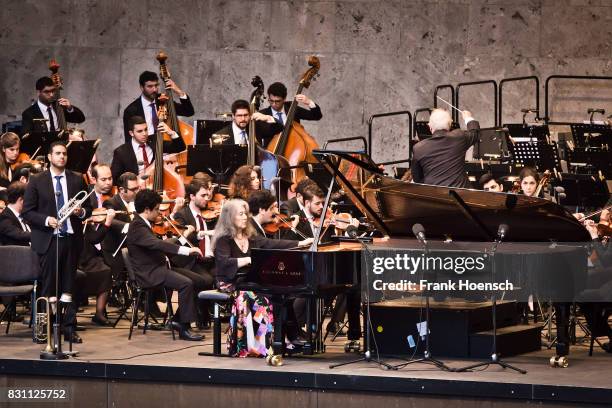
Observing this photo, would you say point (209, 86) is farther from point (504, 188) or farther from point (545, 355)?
point (545, 355)

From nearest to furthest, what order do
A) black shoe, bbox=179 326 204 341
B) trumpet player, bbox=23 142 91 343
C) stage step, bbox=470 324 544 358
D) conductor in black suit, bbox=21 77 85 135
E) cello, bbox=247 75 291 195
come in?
stage step, bbox=470 324 544 358
trumpet player, bbox=23 142 91 343
black shoe, bbox=179 326 204 341
cello, bbox=247 75 291 195
conductor in black suit, bbox=21 77 85 135

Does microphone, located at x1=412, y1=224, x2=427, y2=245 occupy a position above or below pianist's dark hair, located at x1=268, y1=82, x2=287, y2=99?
below

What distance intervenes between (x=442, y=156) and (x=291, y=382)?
6.81 feet

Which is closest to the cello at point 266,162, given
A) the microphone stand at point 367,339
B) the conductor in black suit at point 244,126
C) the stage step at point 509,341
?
the conductor in black suit at point 244,126

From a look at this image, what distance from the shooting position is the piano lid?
720 centimetres

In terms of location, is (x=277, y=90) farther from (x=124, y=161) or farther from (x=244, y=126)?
(x=124, y=161)

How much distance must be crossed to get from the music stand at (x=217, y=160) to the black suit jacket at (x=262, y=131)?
0.61 metres

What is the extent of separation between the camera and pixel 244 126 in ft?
37.0

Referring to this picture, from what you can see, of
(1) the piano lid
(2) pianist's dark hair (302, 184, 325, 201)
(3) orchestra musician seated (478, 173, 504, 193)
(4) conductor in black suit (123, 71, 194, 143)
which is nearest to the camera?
(1) the piano lid

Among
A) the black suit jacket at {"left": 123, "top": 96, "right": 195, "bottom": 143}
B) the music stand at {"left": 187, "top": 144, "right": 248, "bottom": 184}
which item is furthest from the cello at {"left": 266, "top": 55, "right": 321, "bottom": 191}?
the black suit jacket at {"left": 123, "top": 96, "right": 195, "bottom": 143}

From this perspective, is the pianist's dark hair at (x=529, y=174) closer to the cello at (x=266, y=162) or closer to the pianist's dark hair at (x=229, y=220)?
the cello at (x=266, y=162)

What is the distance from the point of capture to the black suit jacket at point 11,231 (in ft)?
29.2

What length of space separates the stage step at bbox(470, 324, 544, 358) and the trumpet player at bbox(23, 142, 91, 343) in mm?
3009

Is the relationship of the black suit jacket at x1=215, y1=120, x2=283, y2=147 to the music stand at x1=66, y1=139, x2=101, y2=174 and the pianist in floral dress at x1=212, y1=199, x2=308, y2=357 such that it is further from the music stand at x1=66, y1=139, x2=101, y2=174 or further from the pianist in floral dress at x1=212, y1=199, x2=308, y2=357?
the pianist in floral dress at x1=212, y1=199, x2=308, y2=357
